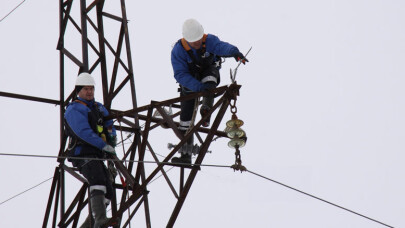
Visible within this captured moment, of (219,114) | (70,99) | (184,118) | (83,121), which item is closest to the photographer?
(219,114)

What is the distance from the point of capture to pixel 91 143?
1229 cm

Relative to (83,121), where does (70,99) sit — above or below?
above

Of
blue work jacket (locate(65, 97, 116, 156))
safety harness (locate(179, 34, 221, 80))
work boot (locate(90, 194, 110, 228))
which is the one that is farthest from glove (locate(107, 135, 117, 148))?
safety harness (locate(179, 34, 221, 80))

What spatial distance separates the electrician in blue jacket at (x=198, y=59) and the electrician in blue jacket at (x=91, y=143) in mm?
1226

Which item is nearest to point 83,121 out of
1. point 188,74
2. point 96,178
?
point 96,178

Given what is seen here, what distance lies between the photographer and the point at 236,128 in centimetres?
1161

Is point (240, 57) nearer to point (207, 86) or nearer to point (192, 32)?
point (207, 86)

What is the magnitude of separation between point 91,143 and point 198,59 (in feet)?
6.93

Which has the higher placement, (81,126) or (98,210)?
(81,126)

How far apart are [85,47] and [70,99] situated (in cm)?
93

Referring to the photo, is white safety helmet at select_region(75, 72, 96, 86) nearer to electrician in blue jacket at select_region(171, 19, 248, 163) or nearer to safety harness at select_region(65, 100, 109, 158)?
safety harness at select_region(65, 100, 109, 158)

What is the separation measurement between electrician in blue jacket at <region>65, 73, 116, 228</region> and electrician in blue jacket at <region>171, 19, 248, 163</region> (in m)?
1.23

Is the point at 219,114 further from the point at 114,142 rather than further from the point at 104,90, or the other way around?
the point at 104,90

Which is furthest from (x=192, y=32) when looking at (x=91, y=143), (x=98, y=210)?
(x=98, y=210)
